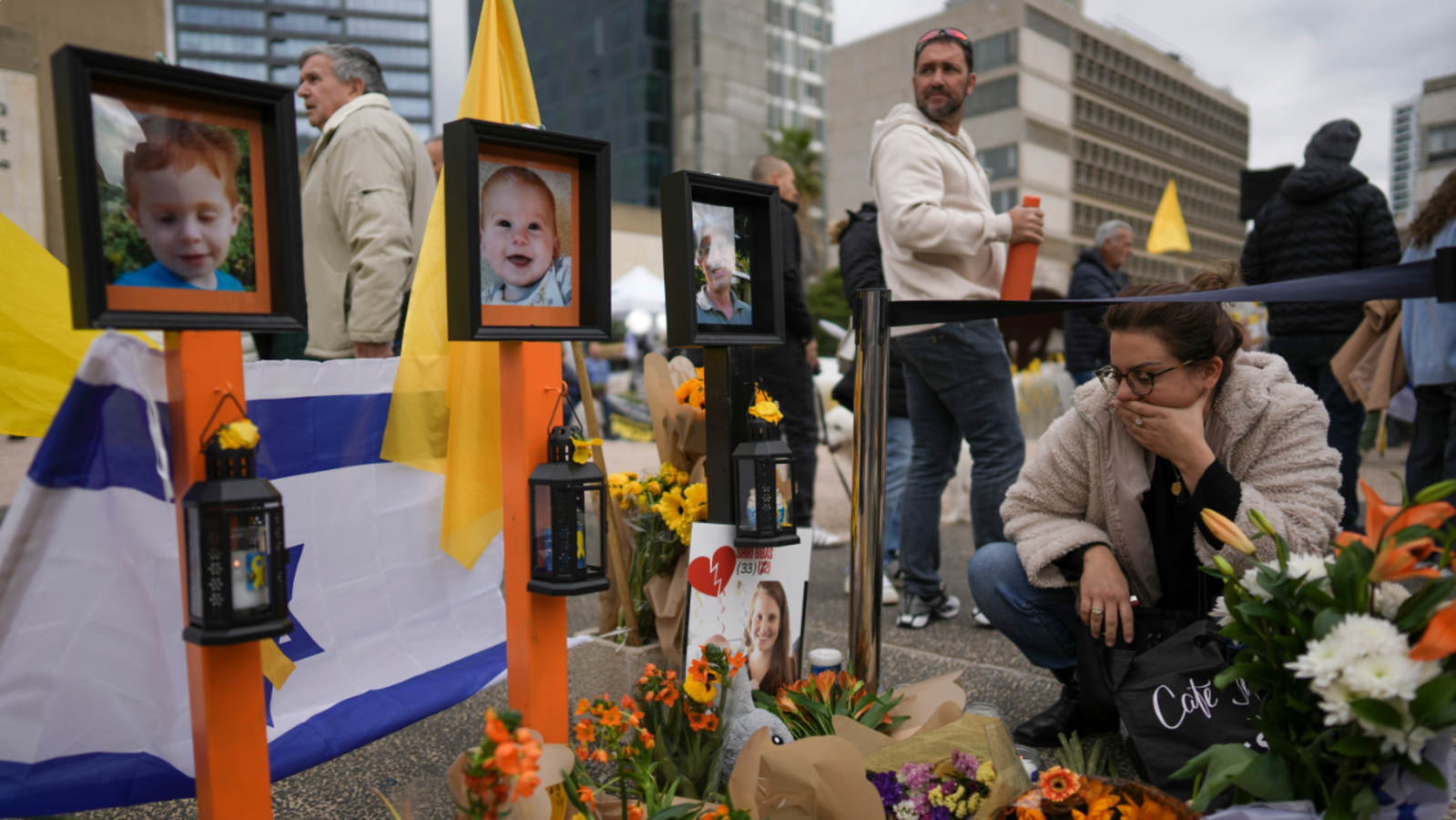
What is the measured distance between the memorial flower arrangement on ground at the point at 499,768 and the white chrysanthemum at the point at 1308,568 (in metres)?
1.05

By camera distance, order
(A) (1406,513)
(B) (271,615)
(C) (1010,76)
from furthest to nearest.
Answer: (C) (1010,76)
(B) (271,615)
(A) (1406,513)

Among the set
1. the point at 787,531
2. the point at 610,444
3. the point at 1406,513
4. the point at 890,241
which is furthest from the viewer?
the point at 610,444

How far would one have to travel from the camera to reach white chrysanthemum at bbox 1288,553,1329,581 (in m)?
1.24

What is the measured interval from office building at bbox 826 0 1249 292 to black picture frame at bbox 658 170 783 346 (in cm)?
4572

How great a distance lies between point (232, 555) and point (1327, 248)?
4381 mm

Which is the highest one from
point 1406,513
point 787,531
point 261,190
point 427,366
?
point 261,190

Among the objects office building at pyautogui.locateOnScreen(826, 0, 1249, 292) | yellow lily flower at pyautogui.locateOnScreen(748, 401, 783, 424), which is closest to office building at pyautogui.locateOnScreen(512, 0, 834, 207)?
office building at pyautogui.locateOnScreen(826, 0, 1249, 292)

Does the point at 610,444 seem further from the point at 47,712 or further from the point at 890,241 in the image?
the point at 47,712

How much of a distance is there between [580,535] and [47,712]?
862mm

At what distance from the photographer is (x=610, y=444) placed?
1073cm

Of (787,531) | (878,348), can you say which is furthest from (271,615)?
(878,348)

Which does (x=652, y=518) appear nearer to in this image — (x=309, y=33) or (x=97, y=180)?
(x=97, y=180)

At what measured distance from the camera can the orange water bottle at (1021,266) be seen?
288cm

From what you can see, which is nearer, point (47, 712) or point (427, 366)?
point (47, 712)
